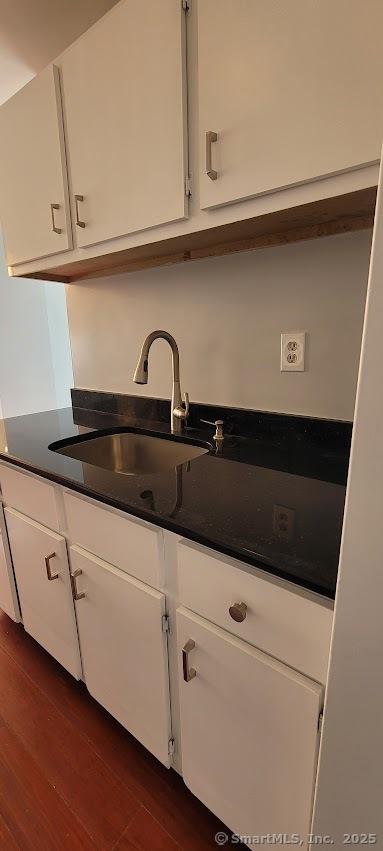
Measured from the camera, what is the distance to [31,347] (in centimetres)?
302

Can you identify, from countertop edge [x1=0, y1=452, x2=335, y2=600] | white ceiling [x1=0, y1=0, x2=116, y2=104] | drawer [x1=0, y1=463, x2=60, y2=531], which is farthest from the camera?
white ceiling [x1=0, y1=0, x2=116, y2=104]

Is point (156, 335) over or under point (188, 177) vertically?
under

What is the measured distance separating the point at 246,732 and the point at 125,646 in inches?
14.0

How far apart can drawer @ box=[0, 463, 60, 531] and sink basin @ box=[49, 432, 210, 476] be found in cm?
15

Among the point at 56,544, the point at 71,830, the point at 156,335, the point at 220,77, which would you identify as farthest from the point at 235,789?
the point at 220,77

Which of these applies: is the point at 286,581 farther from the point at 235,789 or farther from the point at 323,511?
the point at 235,789

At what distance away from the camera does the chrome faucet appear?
46.9 inches

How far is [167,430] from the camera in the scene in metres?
1.39

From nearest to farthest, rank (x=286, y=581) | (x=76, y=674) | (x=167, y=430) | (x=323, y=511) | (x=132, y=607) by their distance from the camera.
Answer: (x=286, y=581), (x=323, y=511), (x=132, y=607), (x=76, y=674), (x=167, y=430)

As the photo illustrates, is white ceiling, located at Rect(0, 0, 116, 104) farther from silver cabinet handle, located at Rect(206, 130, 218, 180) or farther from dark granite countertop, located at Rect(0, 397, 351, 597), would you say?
→ dark granite countertop, located at Rect(0, 397, 351, 597)

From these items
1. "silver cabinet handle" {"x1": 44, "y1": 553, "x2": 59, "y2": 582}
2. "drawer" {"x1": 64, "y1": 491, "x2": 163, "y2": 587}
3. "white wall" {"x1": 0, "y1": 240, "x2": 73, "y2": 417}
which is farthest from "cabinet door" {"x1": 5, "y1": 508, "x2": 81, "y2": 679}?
"white wall" {"x1": 0, "y1": 240, "x2": 73, "y2": 417}

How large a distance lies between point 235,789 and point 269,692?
30 cm

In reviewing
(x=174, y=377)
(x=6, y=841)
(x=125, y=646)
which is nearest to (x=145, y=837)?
(x=6, y=841)

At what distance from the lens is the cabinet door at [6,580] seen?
136cm
